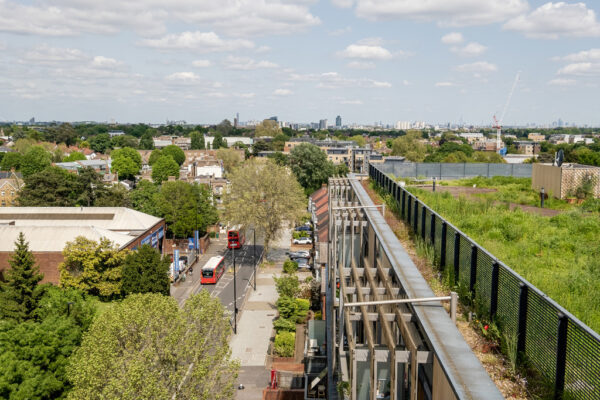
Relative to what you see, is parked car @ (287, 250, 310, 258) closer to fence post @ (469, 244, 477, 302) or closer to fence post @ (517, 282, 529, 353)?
fence post @ (469, 244, 477, 302)

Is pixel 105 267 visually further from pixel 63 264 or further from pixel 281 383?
pixel 281 383

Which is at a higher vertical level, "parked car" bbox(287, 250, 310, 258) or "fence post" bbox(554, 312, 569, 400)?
"fence post" bbox(554, 312, 569, 400)

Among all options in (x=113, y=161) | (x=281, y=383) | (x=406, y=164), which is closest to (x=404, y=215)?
(x=281, y=383)

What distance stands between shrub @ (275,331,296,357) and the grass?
13.7 meters

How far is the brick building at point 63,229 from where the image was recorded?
35.2 m

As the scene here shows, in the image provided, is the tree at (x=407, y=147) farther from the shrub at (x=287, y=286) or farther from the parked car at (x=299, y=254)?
the shrub at (x=287, y=286)

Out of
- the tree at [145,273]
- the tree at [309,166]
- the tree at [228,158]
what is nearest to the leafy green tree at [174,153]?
the tree at [228,158]

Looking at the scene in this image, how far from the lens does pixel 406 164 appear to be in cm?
3200

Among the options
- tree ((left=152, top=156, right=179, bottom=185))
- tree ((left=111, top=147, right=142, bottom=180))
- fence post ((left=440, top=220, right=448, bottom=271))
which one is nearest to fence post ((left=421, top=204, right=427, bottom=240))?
fence post ((left=440, top=220, right=448, bottom=271))

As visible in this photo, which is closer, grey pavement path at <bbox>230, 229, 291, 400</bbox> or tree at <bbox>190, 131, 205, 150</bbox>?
grey pavement path at <bbox>230, 229, 291, 400</bbox>

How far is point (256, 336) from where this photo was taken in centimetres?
3025

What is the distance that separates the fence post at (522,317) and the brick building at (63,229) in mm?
32721

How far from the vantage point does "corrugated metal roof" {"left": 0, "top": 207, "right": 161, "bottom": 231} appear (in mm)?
42906

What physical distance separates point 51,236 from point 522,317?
37.1 metres
